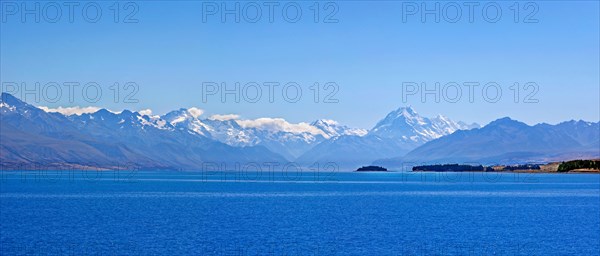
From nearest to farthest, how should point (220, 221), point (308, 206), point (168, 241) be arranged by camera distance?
point (168, 241), point (220, 221), point (308, 206)

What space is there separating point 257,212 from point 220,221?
53.0ft

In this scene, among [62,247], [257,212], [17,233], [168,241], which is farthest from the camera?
[257,212]

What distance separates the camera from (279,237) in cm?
8306

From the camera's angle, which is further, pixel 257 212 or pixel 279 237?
pixel 257 212

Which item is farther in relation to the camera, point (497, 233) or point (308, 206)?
point (308, 206)

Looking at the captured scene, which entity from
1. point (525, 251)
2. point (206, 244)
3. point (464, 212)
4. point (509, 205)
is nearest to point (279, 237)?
point (206, 244)

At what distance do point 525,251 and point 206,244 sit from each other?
28.4m

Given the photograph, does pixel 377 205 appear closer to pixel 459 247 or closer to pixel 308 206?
pixel 308 206

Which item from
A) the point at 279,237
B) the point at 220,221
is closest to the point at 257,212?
the point at 220,221

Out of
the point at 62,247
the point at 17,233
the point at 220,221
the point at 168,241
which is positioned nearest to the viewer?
the point at 62,247

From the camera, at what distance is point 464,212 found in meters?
120

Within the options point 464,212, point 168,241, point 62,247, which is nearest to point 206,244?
point 168,241

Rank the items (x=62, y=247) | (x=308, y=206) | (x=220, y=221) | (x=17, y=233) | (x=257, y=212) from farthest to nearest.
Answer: (x=308, y=206) → (x=257, y=212) → (x=220, y=221) → (x=17, y=233) → (x=62, y=247)

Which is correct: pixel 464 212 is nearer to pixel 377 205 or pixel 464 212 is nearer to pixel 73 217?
pixel 377 205
